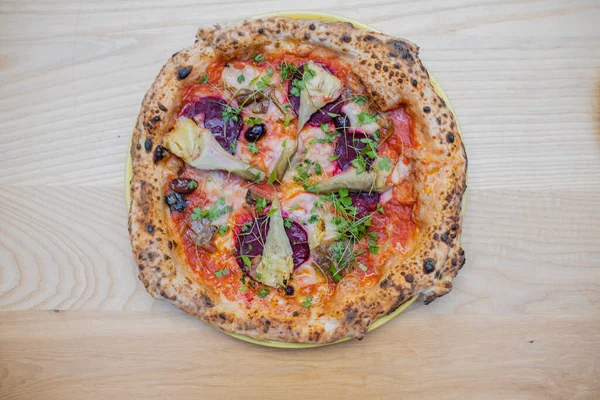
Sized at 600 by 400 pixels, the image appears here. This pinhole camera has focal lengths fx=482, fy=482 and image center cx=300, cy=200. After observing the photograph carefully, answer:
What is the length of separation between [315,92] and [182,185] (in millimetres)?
927

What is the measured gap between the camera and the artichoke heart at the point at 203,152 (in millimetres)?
2717

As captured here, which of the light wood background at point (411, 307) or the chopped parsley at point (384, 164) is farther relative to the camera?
the light wood background at point (411, 307)

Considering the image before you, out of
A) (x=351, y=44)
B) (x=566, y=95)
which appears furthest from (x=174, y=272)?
(x=566, y=95)

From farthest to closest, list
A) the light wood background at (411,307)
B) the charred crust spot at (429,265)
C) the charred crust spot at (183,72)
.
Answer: the light wood background at (411,307)
the charred crust spot at (183,72)
the charred crust spot at (429,265)

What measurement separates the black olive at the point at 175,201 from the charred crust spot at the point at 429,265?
1410mm

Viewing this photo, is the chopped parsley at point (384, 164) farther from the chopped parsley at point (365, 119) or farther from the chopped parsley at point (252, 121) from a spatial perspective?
the chopped parsley at point (252, 121)

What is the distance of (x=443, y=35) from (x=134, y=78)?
6.81 ft

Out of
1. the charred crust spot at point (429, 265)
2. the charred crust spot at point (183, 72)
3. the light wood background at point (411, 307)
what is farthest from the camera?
the light wood background at point (411, 307)

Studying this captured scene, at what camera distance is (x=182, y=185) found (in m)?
2.76

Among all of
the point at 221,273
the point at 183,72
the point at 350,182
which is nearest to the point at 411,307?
the point at 350,182

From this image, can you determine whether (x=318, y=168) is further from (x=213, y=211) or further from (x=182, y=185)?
(x=182, y=185)

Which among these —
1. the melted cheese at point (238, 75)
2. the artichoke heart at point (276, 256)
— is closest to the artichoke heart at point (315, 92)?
the melted cheese at point (238, 75)

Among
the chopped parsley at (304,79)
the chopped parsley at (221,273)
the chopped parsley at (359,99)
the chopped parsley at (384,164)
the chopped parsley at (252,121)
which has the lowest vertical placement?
the chopped parsley at (221,273)

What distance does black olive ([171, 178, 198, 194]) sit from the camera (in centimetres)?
275
